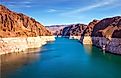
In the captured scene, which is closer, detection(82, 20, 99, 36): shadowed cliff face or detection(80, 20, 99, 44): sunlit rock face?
detection(80, 20, 99, 44): sunlit rock face

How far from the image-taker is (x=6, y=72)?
41625mm

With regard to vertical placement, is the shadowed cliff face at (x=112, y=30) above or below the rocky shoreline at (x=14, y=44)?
above

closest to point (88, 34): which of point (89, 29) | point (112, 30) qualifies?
A: point (89, 29)

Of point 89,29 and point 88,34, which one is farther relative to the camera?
point 89,29

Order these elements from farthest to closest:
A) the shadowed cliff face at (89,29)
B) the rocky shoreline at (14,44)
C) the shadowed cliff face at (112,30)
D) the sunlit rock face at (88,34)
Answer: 1. the shadowed cliff face at (89,29)
2. the sunlit rock face at (88,34)
3. the shadowed cliff face at (112,30)
4. the rocky shoreline at (14,44)

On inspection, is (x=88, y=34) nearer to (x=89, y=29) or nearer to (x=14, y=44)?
(x=89, y=29)

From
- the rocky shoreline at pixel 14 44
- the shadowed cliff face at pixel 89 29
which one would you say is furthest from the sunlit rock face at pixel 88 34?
the rocky shoreline at pixel 14 44

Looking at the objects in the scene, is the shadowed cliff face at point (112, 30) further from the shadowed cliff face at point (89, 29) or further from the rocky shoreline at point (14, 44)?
the rocky shoreline at point (14, 44)

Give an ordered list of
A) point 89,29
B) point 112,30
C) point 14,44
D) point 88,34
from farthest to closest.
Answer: point 89,29 → point 88,34 → point 112,30 → point 14,44

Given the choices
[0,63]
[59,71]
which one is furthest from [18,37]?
[59,71]

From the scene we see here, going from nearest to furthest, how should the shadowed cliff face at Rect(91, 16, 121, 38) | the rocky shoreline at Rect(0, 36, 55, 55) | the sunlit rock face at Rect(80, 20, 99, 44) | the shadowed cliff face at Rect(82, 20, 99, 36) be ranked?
the rocky shoreline at Rect(0, 36, 55, 55) → the shadowed cliff face at Rect(91, 16, 121, 38) → the sunlit rock face at Rect(80, 20, 99, 44) → the shadowed cliff face at Rect(82, 20, 99, 36)

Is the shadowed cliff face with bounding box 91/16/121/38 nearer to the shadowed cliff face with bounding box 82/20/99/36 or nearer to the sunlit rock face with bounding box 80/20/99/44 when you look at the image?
the sunlit rock face with bounding box 80/20/99/44

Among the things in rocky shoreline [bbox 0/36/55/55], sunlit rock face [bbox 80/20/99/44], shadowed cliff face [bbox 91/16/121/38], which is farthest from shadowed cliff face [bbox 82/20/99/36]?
rocky shoreline [bbox 0/36/55/55]

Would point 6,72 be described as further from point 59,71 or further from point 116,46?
point 116,46
